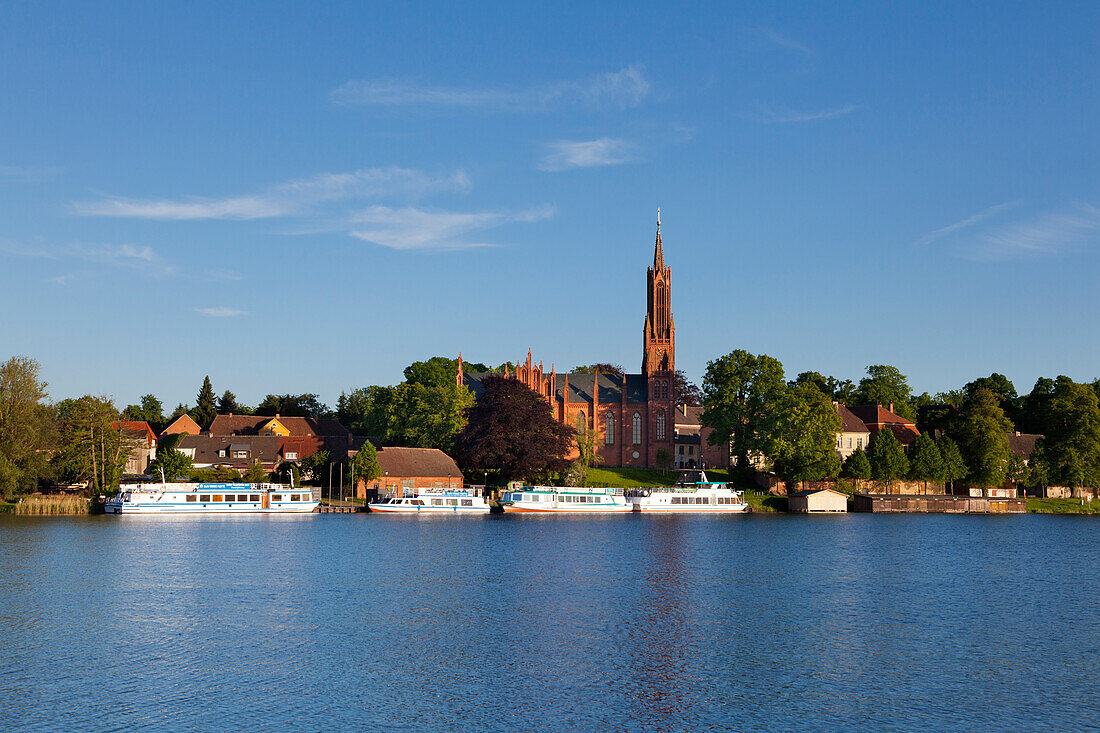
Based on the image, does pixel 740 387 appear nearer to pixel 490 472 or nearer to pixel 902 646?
pixel 490 472

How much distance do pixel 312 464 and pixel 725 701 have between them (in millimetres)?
102469

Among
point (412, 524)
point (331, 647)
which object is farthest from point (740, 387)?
point (331, 647)

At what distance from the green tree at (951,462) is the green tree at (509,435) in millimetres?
A: 53366

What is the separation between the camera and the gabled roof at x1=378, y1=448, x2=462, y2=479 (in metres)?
124

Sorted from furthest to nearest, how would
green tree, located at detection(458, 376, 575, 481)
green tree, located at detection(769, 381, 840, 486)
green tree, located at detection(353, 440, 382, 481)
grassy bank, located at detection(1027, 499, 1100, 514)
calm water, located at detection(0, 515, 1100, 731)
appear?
grassy bank, located at detection(1027, 499, 1100, 514) < green tree, located at detection(769, 381, 840, 486) < green tree, located at detection(353, 440, 382, 481) < green tree, located at detection(458, 376, 575, 481) < calm water, located at detection(0, 515, 1100, 731)

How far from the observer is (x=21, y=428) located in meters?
100

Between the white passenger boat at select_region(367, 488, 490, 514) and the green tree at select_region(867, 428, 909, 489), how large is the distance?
54069 millimetres

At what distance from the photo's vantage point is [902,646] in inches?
1548

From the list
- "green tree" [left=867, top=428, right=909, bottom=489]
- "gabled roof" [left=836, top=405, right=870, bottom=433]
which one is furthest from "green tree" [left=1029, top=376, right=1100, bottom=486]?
"gabled roof" [left=836, top=405, right=870, bottom=433]

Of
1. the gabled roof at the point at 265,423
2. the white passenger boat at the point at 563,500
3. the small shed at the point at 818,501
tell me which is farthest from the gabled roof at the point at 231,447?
the small shed at the point at 818,501

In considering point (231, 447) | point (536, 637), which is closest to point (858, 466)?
point (231, 447)

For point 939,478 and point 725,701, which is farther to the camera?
point 939,478

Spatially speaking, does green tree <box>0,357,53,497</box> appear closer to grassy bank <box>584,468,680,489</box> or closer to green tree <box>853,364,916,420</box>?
grassy bank <box>584,468,680,489</box>

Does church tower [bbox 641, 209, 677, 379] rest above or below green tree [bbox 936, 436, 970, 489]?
above
